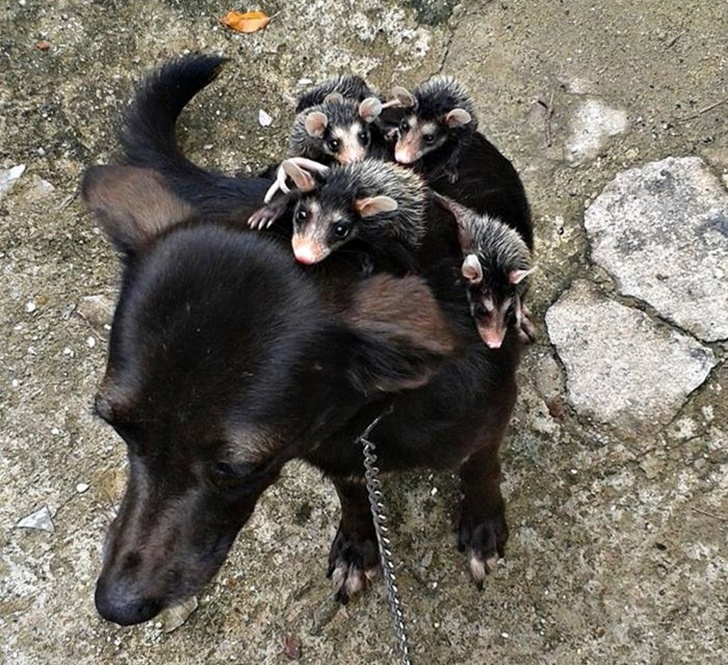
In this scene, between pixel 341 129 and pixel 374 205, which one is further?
pixel 341 129

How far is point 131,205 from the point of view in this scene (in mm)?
2391

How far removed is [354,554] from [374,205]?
1382mm

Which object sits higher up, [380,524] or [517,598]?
[380,524]

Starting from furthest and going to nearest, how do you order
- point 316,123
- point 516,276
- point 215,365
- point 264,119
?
point 264,119 → point 316,123 → point 516,276 → point 215,365

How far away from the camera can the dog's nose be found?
2182mm

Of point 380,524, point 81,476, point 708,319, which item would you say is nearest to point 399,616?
point 380,524

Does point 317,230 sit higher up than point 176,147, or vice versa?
point 317,230

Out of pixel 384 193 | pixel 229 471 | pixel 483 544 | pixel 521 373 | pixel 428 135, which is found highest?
pixel 384 193

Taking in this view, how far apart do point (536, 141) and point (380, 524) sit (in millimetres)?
2004

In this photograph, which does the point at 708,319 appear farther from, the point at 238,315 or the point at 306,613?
the point at 238,315

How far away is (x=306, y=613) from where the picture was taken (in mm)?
3191

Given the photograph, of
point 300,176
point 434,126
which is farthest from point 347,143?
point 300,176

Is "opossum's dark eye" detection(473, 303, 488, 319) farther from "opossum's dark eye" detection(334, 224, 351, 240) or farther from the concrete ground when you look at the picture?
the concrete ground

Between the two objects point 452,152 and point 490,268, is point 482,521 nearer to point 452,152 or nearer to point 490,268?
point 490,268
